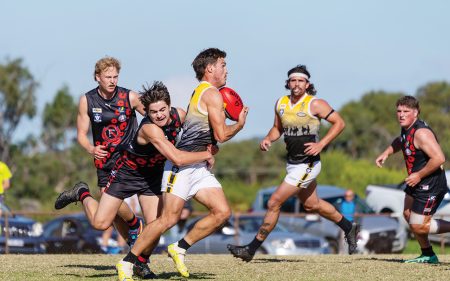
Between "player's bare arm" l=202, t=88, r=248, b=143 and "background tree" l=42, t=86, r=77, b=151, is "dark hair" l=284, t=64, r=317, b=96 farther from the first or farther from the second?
"background tree" l=42, t=86, r=77, b=151

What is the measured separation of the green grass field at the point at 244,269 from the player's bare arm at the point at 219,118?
59.5 inches

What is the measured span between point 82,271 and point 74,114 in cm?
4857

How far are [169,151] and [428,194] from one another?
3.86 m

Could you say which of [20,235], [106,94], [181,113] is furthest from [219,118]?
[20,235]

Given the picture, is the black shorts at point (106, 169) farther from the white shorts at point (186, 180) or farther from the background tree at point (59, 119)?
the background tree at point (59, 119)

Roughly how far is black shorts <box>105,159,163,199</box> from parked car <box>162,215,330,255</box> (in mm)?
9770

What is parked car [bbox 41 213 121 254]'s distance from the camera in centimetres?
2109

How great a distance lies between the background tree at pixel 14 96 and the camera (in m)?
54.4

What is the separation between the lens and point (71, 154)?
189ft

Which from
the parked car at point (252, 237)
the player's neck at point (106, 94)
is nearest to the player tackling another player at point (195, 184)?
the player's neck at point (106, 94)

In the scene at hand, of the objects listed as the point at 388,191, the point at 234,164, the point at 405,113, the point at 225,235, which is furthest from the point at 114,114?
the point at 234,164

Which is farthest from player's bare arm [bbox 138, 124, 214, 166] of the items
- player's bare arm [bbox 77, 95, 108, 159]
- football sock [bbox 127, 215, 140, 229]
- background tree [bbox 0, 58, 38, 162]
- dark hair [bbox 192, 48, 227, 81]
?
background tree [bbox 0, 58, 38, 162]

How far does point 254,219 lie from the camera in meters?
22.2

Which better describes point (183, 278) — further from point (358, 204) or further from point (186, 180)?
point (358, 204)
